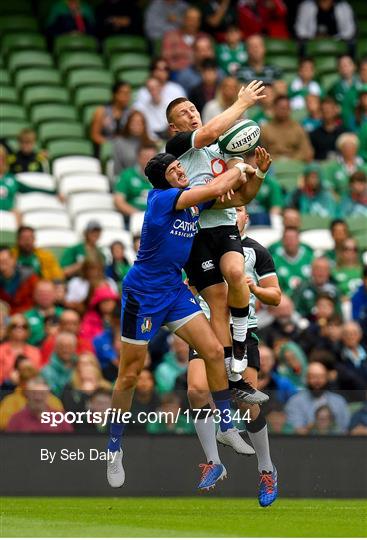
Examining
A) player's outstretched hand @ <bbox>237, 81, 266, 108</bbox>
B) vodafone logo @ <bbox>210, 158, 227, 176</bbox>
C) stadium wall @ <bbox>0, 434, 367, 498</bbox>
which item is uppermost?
player's outstretched hand @ <bbox>237, 81, 266, 108</bbox>

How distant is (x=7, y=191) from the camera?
21062 millimetres

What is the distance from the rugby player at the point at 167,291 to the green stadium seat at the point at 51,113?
897 cm

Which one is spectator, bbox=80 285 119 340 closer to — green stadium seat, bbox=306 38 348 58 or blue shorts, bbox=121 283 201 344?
blue shorts, bbox=121 283 201 344

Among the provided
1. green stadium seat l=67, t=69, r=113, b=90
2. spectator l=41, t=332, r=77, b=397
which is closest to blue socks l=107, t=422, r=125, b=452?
spectator l=41, t=332, r=77, b=397

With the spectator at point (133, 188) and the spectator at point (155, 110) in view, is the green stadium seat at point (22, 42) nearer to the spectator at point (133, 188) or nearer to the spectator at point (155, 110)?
the spectator at point (155, 110)

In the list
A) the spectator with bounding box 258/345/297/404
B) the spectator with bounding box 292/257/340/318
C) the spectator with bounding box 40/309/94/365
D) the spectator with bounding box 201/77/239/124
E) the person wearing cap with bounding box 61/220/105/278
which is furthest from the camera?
the spectator with bounding box 201/77/239/124

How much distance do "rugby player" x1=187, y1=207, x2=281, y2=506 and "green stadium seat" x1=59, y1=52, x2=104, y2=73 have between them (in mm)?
9363

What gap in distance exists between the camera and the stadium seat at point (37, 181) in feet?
71.6

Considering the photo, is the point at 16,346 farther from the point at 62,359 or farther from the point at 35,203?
the point at 35,203

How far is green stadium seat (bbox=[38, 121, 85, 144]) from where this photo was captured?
23125 millimetres

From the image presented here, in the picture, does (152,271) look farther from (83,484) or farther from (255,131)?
(83,484)

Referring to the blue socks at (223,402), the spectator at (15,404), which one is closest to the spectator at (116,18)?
the spectator at (15,404)

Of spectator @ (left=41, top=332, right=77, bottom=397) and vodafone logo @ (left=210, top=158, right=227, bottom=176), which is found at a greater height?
vodafone logo @ (left=210, top=158, right=227, bottom=176)

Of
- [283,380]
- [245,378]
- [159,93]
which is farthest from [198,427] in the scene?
[159,93]
